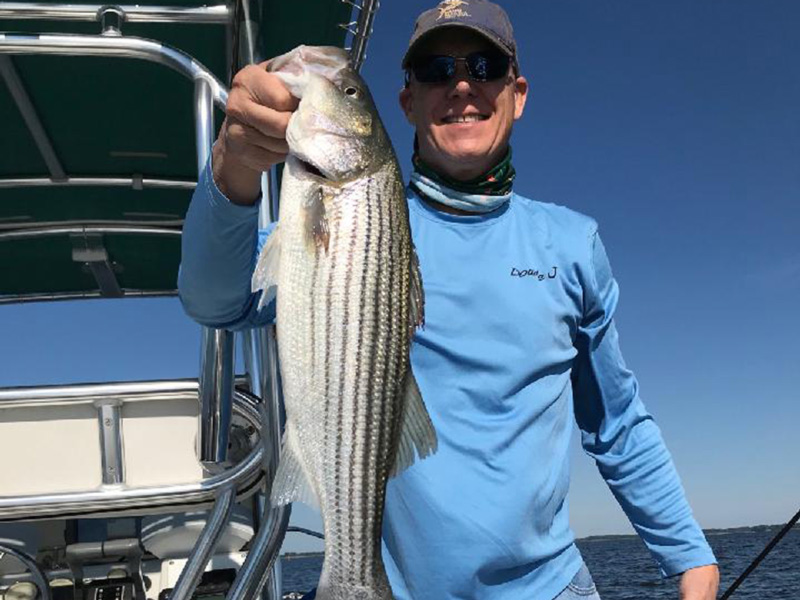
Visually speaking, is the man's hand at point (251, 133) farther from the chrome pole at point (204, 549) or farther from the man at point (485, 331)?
the chrome pole at point (204, 549)

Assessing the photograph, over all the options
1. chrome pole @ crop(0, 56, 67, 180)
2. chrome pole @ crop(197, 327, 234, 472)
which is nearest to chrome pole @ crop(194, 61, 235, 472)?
chrome pole @ crop(197, 327, 234, 472)

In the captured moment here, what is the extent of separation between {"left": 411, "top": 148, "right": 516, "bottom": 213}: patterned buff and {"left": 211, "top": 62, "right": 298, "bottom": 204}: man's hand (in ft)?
2.61

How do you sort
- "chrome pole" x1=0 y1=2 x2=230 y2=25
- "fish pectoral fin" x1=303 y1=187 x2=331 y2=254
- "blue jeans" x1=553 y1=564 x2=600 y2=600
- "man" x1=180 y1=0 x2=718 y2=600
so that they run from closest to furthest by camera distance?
1. "fish pectoral fin" x1=303 y1=187 x2=331 y2=254
2. "man" x1=180 y1=0 x2=718 y2=600
3. "blue jeans" x1=553 y1=564 x2=600 y2=600
4. "chrome pole" x1=0 y1=2 x2=230 y2=25

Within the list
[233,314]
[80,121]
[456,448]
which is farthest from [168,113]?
[456,448]

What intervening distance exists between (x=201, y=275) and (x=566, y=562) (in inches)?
56.7

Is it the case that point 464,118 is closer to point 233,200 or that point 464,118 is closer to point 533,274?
point 533,274

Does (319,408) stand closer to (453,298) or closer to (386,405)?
(386,405)

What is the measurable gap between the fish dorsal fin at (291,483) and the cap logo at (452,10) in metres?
1.56

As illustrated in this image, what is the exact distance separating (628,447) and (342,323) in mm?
1511

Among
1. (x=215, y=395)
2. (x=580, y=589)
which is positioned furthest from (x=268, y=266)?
(x=580, y=589)

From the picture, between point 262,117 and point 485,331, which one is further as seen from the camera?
point 485,331

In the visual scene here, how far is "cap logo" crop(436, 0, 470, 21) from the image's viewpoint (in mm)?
2781

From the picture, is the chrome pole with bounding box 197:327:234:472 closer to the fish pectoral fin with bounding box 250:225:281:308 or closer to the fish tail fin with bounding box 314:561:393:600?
the fish pectoral fin with bounding box 250:225:281:308

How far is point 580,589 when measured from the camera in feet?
8.43
